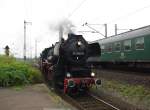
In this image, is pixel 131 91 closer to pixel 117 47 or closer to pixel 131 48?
pixel 131 48

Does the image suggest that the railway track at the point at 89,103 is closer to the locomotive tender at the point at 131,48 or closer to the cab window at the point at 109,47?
the locomotive tender at the point at 131,48

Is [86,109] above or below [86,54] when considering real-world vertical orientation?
below

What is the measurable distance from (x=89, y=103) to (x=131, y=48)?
11587 millimetres

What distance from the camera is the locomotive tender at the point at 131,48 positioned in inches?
931

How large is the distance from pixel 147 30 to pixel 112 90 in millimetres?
6388

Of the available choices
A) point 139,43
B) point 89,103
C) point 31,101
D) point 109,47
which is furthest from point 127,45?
point 31,101

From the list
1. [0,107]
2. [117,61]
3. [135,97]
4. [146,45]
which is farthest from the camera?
[117,61]

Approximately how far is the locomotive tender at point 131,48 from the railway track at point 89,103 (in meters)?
7.05

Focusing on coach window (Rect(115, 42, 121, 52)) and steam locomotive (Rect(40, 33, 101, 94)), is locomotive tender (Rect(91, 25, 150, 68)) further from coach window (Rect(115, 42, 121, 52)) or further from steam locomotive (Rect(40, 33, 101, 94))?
steam locomotive (Rect(40, 33, 101, 94))

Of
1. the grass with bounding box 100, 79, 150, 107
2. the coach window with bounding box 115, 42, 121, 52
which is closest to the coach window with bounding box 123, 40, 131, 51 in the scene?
the coach window with bounding box 115, 42, 121, 52

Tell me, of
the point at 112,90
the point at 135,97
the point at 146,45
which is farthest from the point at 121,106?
the point at 146,45

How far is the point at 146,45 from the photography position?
2328cm

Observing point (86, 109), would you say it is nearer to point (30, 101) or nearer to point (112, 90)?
point (30, 101)

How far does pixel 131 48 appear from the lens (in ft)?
85.9
